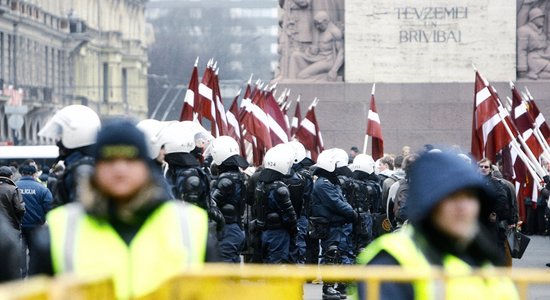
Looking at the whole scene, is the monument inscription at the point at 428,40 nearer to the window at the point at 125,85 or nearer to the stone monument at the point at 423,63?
the stone monument at the point at 423,63

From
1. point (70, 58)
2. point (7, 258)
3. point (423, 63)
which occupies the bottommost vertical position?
point (7, 258)

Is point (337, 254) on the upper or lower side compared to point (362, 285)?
lower

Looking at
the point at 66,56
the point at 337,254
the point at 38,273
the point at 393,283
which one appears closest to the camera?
the point at 393,283

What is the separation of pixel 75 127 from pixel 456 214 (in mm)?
3254

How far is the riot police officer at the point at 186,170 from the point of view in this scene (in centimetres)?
1111

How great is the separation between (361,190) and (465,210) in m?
13.1

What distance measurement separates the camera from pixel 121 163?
4.56m

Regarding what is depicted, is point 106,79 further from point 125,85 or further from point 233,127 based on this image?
point 233,127

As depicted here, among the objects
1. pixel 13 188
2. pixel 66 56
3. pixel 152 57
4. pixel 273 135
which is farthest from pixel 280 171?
pixel 152 57

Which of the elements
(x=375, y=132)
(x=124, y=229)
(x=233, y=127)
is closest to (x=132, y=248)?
(x=124, y=229)

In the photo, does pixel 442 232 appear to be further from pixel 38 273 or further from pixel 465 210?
pixel 38 273

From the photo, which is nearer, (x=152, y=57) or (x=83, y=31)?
(x=83, y=31)

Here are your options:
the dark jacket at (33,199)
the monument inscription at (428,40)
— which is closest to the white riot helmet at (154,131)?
the dark jacket at (33,199)

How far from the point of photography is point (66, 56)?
92000 mm
